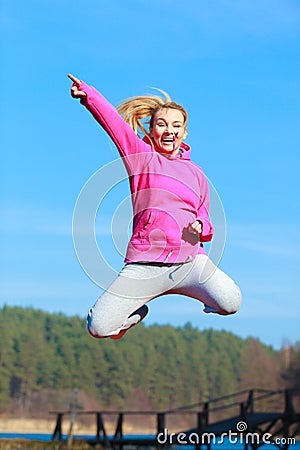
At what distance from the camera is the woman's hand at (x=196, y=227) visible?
3834 mm

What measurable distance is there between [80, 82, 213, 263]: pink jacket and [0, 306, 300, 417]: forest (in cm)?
3927

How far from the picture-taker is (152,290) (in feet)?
12.7

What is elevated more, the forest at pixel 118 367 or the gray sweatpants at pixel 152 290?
the forest at pixel 118 367

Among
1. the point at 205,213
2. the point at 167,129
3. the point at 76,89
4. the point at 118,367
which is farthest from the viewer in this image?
the point at 118,367

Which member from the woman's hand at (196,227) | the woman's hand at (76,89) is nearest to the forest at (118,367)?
the woman's hand at (196,227)

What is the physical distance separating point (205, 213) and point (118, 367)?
46.6m

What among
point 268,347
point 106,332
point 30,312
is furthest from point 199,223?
point 30,312

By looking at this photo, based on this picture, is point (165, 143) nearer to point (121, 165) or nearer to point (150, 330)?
point (121, 165)

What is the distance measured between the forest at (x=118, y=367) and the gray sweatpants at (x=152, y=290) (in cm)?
3927

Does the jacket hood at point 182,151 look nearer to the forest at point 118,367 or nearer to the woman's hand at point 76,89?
the woman's hand at point 76,89

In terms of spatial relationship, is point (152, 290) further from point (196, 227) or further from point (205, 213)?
point (205, 213)

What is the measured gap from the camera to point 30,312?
58438mm

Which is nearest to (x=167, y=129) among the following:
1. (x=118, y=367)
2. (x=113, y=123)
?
(x=113, y=123)

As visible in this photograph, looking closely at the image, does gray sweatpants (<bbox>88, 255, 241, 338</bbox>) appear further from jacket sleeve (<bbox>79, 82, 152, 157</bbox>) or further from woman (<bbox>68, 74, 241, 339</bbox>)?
jacket sleeve (<bbox>79, 82, 152, 157</bbox>)
